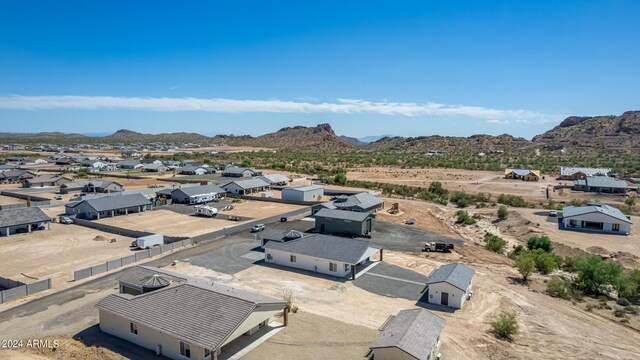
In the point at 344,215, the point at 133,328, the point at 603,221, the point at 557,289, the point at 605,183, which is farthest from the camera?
the point at 605,183

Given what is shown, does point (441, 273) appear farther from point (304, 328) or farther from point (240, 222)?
point (240, 222)

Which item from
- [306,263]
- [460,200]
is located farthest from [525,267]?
[460,200]

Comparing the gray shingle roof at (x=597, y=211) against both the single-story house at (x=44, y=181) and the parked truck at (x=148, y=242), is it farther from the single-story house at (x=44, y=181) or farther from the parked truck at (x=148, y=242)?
the single-story house at (x=44, y=181)

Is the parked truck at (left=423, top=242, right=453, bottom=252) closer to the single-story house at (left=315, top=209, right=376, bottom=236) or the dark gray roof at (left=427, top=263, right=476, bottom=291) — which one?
the single-story house at (left=315, top=209, right=376, bottom=236)

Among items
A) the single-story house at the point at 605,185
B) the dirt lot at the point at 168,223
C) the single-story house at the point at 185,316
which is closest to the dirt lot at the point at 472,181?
the single-story house at the point at 605,185

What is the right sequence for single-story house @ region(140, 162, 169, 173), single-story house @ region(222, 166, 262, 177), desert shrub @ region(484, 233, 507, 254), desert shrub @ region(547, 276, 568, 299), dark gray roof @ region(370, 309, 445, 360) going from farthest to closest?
1. single-story house @ region(140, 162, 169, 173)
2. single-story house @ region(222, 166, 262, 177)
3. desert shrub @ region(484, 233, 507, 254)
4. desert shrub @ region(547, 276, 568, 299)
5. dark gray roof @ region(370, 309, 445, 360)

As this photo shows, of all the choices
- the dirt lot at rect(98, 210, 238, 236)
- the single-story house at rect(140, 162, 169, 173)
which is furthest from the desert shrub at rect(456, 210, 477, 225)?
the single-story house at rect(140, 162, 169, 173)

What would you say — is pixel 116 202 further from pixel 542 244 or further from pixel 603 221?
pixel 603 221
